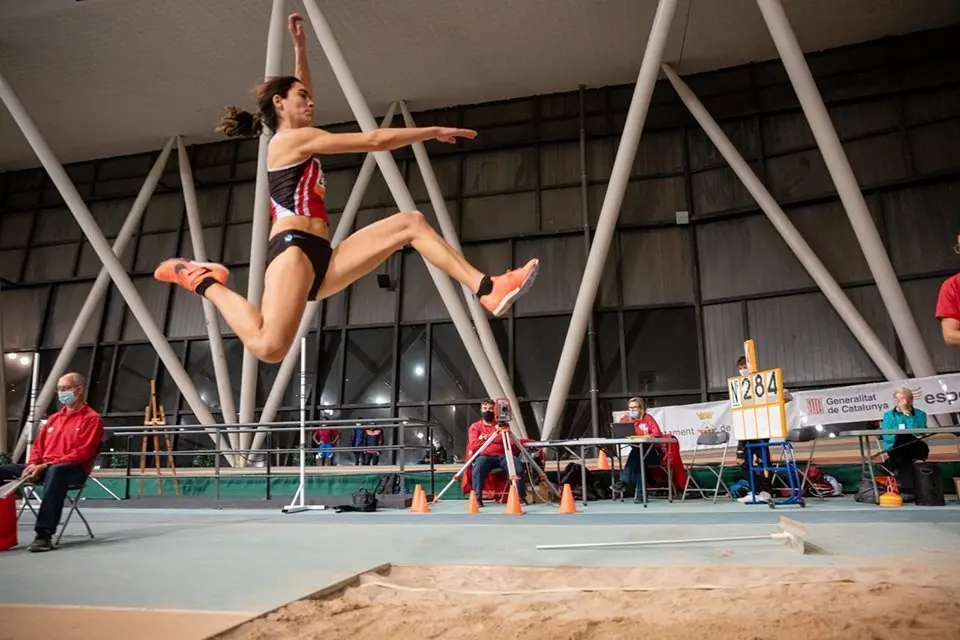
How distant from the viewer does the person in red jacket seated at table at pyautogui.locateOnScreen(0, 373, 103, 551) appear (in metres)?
4.52

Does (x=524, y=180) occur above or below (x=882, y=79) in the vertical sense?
below

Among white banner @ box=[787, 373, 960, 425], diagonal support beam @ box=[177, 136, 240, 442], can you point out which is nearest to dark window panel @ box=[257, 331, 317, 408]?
diagonal support beam @ box=[177, 136, 240, 442]

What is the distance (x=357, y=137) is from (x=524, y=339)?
1141 centimetres

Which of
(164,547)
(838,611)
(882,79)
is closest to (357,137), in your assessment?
(838,611)

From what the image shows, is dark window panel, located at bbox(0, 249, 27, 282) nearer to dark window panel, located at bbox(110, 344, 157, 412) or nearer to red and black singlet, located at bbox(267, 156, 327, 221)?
dark window panel, located at bbox(110, 344, 157, 412)

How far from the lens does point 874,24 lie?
12.5 m

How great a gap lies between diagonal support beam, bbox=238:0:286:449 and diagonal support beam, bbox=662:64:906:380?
804 centimetres

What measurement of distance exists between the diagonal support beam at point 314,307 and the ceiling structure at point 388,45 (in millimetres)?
1744

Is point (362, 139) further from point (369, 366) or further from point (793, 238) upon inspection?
point (369, 366)

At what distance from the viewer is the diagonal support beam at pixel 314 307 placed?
43.3 feet

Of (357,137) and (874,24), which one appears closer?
(357,137)

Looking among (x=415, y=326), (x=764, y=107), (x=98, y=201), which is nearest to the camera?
(x=764, y=107)

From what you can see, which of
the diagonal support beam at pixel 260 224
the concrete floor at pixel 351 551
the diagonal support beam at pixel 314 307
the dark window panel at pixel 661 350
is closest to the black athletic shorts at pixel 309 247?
the concrete floor at pixel 351 551

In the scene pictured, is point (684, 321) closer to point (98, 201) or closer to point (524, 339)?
point (524, 339)
